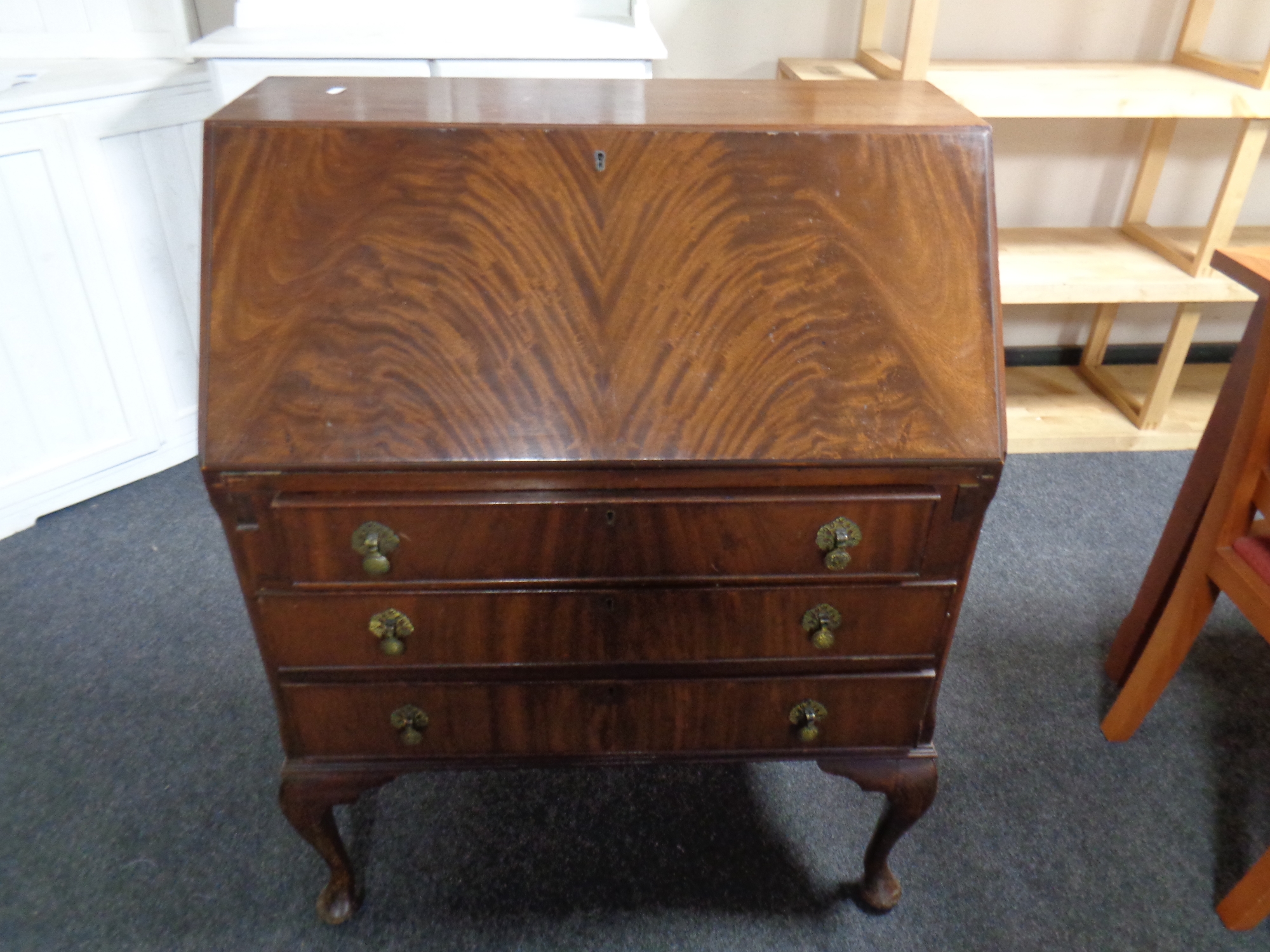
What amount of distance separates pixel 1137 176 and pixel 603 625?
225cm

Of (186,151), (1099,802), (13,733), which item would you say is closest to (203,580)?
(13,733)

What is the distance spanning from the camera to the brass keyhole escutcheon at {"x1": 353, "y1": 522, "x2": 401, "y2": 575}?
0.98 metres

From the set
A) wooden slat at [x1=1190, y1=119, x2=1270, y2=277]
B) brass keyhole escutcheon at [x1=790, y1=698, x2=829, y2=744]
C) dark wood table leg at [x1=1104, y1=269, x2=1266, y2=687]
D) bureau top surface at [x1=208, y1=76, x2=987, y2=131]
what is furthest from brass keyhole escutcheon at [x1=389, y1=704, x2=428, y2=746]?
wooden slat at [x1=1190, y1=119, x2=1270, y2=277]

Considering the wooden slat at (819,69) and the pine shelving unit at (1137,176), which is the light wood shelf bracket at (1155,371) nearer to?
the pine shelving unit at (1137,176)

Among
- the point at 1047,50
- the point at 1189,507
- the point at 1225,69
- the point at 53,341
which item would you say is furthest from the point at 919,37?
the point at 53,341

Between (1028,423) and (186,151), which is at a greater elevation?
(186,151)

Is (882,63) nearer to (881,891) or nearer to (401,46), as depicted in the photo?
(401,46)

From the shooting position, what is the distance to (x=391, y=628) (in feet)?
3.45

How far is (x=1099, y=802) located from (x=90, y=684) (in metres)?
1.87

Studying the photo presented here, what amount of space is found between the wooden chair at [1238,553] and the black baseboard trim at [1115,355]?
4.33ft

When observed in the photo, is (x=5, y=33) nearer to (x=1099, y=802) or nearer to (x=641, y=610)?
(x=641, y=610)

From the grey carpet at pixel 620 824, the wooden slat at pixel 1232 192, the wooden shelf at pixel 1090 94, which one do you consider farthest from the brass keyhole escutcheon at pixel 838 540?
the wooden slat at pixel 1232 192

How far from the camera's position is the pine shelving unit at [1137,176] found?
1.95 metres

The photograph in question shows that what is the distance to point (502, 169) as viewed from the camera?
98 cm
